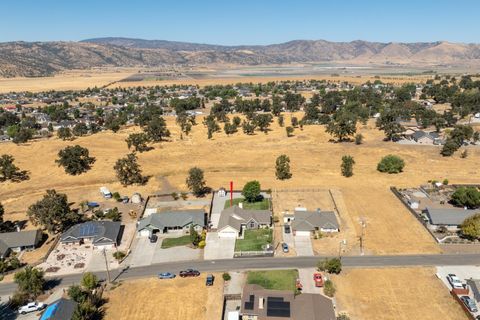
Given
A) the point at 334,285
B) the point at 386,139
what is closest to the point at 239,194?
the point at 334,285

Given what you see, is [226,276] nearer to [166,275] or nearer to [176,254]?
[166,275]

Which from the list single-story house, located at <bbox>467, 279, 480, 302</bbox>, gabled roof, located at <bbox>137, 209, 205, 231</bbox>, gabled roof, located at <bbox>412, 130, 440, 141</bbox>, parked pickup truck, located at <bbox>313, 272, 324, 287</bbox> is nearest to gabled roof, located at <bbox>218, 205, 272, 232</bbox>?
gabled roof, located at <bbox>137, 209, 205, 231</bbox>

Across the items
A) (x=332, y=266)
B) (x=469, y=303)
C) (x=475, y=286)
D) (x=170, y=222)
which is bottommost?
(x=469, y=303)

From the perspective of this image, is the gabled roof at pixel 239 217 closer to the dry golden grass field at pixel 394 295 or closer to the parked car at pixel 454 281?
the dry golden grass field at pixel 394 295

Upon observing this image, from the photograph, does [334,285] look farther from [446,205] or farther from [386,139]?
[386,139]

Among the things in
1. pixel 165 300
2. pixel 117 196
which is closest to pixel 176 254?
pixel 165 300

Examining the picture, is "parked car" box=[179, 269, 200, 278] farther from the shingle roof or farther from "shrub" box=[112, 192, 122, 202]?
the shingle roof

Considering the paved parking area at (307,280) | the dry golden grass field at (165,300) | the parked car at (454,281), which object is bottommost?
the dry golden grass field at (165,300)

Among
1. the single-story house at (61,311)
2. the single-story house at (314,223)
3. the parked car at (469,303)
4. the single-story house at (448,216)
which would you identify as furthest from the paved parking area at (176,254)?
the single-story house at (448,216)
